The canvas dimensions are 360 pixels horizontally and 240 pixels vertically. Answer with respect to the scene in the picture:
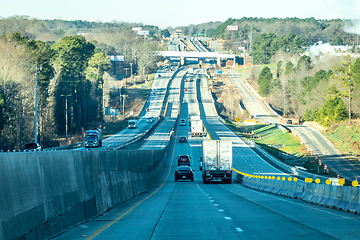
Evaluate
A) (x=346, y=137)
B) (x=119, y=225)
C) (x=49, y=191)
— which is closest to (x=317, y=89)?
(x=346, y=137)

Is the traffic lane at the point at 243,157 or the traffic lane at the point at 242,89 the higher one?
the traffic lane at the point at 242,89

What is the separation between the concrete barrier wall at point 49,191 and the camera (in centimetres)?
783

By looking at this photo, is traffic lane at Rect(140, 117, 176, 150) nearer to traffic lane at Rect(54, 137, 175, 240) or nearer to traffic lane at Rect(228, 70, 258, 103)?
traffic lane at Rect(228, 70, 258, 103)

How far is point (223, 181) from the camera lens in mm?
38594

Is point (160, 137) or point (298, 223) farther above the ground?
point (298, 223)

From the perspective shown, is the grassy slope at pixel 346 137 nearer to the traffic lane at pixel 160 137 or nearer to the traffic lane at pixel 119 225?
the traffic lane at pixel 160 137

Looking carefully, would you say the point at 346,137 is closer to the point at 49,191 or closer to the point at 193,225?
the point at 193,225

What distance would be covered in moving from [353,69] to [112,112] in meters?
59.1

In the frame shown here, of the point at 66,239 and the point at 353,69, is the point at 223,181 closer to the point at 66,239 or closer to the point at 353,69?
the point at 66,239

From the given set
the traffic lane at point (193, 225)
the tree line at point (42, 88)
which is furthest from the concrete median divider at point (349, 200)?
the tree line at point (42, 88)

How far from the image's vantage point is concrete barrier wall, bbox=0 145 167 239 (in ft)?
25.7

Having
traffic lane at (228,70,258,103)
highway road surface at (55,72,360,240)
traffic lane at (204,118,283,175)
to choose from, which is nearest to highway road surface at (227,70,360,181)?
traffic lane at (228,70,258,103)

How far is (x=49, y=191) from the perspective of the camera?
9.60m

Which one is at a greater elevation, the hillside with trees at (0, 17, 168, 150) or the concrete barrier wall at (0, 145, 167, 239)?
the hillside with trees at (0, 17, 168, 150)
